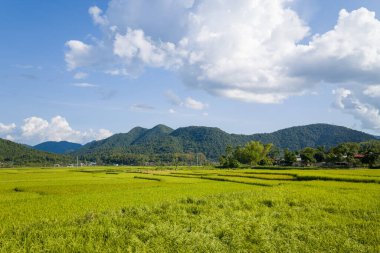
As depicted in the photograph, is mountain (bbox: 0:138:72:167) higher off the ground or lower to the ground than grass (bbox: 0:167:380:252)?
higher

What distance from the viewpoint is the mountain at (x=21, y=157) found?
497ft

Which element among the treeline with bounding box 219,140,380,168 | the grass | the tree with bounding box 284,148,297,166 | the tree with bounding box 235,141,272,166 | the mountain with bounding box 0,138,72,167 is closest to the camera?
the grass

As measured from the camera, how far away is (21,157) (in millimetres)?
156750

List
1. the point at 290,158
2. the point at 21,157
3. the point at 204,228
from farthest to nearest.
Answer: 1. the point at 21,157
2. the point at 290,158
3. the point at 204,228

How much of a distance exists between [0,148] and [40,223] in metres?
170

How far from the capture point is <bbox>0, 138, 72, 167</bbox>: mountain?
15138 cm

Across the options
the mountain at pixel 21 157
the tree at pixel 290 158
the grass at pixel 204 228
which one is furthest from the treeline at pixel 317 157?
the mountain at pixel 21 157

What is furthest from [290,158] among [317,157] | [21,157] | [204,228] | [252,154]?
A: [21,157]

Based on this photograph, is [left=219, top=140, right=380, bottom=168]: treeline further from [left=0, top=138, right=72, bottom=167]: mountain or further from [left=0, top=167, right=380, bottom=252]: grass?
[left=0, top=138, right=72, bottom=167]: mountain

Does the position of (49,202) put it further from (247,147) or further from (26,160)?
(26,160)

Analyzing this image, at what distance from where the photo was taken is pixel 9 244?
10914 millimetres

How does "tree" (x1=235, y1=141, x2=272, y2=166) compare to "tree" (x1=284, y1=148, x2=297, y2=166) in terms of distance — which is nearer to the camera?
"tree" (x1=284, y1=148, x2=297, y2=166)

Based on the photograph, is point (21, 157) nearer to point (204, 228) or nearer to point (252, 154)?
point (252, 154)

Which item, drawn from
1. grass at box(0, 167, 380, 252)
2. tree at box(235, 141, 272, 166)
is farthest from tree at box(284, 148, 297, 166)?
grass at box(0, 167, 380, 252)
